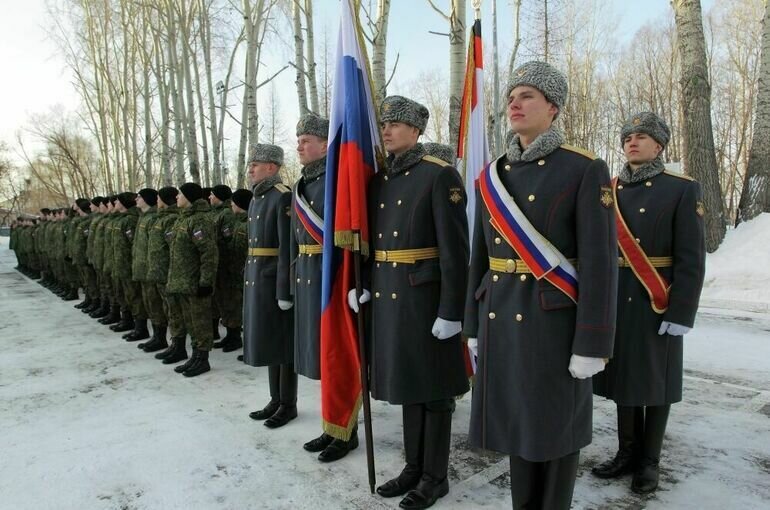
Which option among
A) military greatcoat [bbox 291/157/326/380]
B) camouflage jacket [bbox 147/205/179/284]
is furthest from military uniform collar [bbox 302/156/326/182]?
camouflage jacket [bbox 147/205/179/284]

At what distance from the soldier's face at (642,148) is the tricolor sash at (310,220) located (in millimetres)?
2016

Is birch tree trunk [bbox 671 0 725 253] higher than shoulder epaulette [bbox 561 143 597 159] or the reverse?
higher

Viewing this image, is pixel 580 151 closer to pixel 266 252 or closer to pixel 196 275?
pixel 266 252

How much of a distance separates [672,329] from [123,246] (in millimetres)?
7204

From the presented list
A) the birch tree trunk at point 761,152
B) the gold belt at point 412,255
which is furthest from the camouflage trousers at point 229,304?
the birch tree trunk at point 761,152

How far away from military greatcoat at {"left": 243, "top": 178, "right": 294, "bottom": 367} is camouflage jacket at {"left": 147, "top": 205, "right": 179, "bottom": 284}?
7.22 ft

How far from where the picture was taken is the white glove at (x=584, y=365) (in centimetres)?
200

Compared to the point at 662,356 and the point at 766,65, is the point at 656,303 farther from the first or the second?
the point at 766,65

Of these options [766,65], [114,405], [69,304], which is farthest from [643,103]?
[114,405]

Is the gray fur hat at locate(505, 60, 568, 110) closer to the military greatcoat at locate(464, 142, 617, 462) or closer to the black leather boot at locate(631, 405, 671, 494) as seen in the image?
the military greatcoat at locate(464, 142, 617, 462)

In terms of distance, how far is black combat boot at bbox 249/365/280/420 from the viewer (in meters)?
4.15

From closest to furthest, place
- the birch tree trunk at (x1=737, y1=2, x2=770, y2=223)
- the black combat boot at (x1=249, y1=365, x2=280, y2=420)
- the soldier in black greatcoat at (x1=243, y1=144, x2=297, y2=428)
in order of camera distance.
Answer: the soldier in black greatcoat at (x1=243, y1=144, x2=297, y2=428), the black combat boot at (x1=249, y1=365, x2=280, y2=420), the birch tree trunk at (x1=737, y1=2, x2=770, y2=223)

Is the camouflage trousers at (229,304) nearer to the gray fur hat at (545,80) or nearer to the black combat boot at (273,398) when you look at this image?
the black combat boot at (273,398)

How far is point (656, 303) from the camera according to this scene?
9.54 ft
